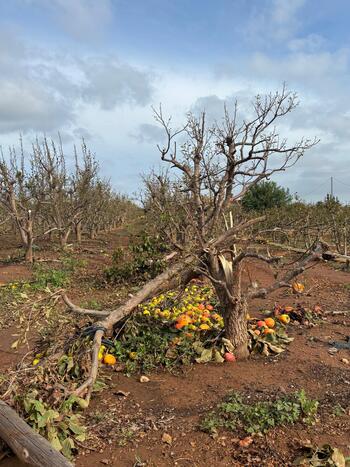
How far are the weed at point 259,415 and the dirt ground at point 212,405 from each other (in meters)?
0.06

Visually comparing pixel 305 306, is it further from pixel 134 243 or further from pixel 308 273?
pixel 134 243

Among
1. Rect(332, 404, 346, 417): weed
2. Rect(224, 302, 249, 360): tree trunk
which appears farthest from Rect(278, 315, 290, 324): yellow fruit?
Rect(332, 404, 346, 417): weed

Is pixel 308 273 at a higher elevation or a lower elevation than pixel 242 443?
higher

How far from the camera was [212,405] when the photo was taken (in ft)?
12.0

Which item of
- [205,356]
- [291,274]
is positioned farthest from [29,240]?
[291,274]

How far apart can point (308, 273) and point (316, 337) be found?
5.15 meters

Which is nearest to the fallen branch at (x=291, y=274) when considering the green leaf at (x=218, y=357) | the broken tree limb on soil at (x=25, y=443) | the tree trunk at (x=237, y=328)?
the tree trunk at (x=237, y=328)

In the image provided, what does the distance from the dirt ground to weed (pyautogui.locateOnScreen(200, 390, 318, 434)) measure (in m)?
0.06

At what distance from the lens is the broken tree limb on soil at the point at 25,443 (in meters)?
2.46

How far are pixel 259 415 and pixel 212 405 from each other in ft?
1.59

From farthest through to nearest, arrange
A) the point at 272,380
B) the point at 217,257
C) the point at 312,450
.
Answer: the point at 217,257, the point at 272,380, the point at 312,450

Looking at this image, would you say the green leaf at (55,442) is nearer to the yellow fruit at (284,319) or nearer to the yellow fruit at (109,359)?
the yellow fruit at (109,359)

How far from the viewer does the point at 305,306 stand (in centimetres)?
678

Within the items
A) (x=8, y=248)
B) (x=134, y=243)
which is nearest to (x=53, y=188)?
(x=8, y=248)
